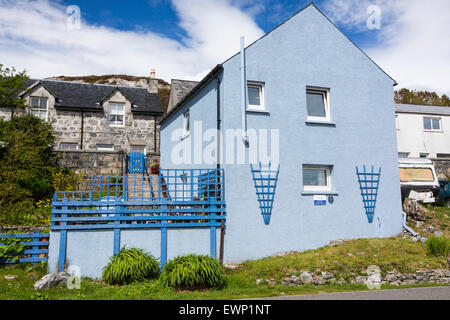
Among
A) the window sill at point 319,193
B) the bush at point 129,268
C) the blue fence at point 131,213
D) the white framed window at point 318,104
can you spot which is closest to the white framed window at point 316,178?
the window sill at point 319,193

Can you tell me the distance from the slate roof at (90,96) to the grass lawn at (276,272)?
18.1 meters

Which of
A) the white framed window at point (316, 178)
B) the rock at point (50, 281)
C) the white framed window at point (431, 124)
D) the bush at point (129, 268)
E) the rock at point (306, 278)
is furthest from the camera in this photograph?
the white framed window at point (431, 124)

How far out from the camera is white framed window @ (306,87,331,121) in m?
13.2

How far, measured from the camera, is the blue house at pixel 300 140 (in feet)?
38.3

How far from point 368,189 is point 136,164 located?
14.0 metres

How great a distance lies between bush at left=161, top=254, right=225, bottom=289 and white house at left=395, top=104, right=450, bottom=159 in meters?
26.9

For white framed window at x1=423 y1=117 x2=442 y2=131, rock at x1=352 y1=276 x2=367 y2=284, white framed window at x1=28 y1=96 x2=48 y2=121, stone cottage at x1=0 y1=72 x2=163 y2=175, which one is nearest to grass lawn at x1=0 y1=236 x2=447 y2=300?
rock at x1=352 y1=276 x2=367 y2=284

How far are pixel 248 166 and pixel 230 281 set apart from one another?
375cm

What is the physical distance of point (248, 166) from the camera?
11727 mm

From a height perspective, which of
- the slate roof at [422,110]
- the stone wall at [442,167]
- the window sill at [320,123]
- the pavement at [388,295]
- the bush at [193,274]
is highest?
the slate roof at [422,110]

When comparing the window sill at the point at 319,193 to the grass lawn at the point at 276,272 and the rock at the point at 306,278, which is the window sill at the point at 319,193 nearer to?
the grass lawn at the point at 276,272

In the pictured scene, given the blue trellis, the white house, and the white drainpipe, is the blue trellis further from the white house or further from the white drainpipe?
the white house

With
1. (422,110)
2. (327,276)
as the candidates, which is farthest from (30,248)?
(422,110)
